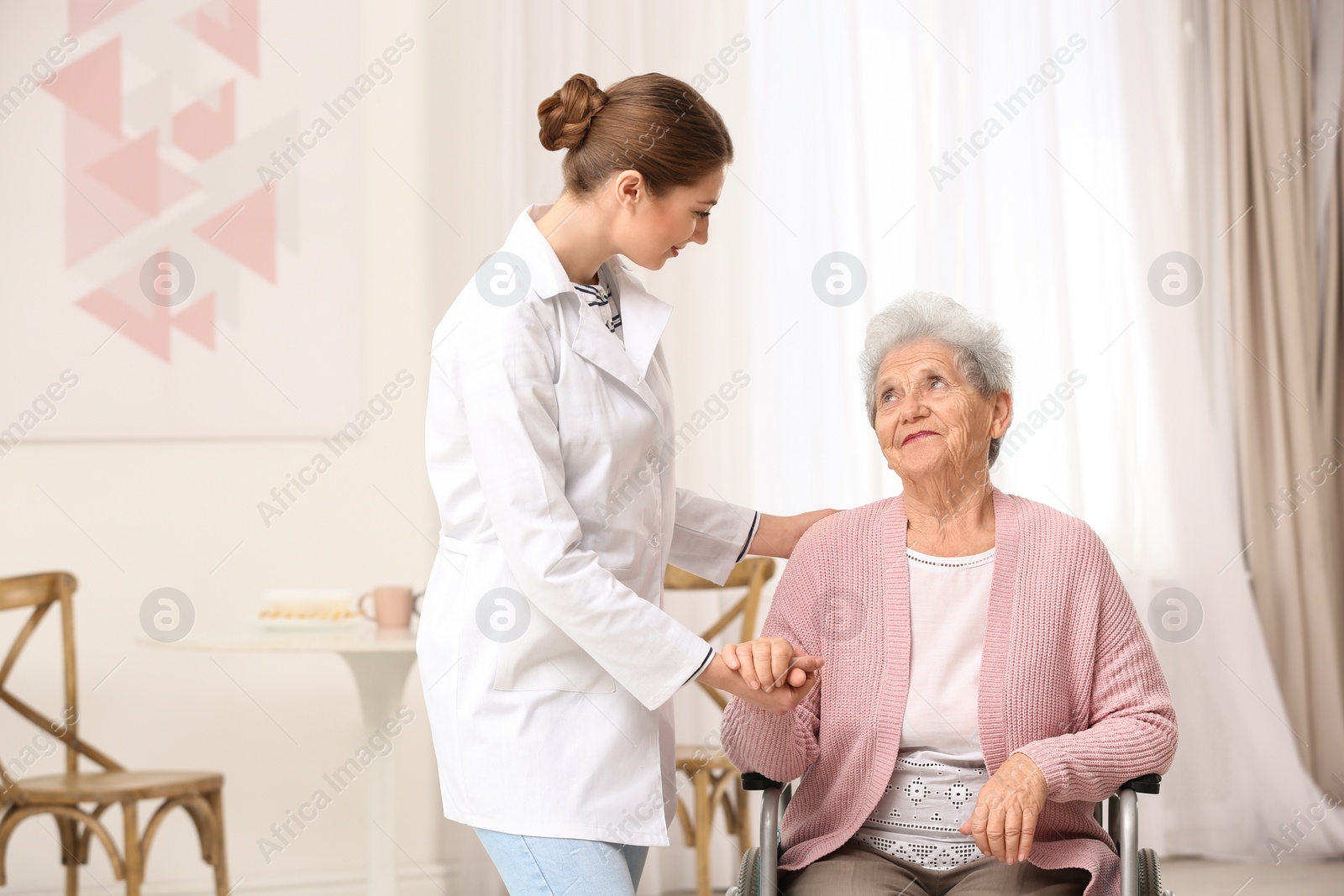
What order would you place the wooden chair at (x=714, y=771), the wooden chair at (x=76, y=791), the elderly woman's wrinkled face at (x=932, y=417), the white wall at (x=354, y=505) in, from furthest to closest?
the white wall at (x=354, y=505)
the wooden chair at (x=714, y=771)
the wooden chair at (x=76, y=791)
the elderly woman's wrinkled face at (x=932, y=417)

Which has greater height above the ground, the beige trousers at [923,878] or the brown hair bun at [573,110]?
the brown hair bun at [573,110]

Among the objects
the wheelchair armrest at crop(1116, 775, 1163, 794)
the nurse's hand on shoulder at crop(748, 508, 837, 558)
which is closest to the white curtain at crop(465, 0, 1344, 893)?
the nurse's hand on shoulder at crop(748, 508, 837, 558)

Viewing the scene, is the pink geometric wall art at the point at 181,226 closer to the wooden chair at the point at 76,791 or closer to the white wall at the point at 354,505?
the white wall at the point at 354,505

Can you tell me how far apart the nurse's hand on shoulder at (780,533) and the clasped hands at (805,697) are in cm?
39

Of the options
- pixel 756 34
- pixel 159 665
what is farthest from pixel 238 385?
pixel 756 34

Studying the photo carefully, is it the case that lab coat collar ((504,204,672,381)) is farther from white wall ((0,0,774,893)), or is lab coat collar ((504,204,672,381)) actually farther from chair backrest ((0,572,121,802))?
chair backrest ((0,572,121,802))

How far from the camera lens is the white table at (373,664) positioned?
95.7 inches

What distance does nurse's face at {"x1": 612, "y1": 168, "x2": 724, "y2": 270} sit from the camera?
1380 mm

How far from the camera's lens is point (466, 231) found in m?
3.37

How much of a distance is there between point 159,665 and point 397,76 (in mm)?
1756

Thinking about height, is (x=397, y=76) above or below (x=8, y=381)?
above

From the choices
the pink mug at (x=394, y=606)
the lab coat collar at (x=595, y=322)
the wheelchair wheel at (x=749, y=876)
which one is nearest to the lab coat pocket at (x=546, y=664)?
the lab coat collar at (x=595, y=322)

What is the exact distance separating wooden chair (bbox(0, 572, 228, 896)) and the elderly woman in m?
1.62

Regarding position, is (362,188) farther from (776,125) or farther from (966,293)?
(966,293)
